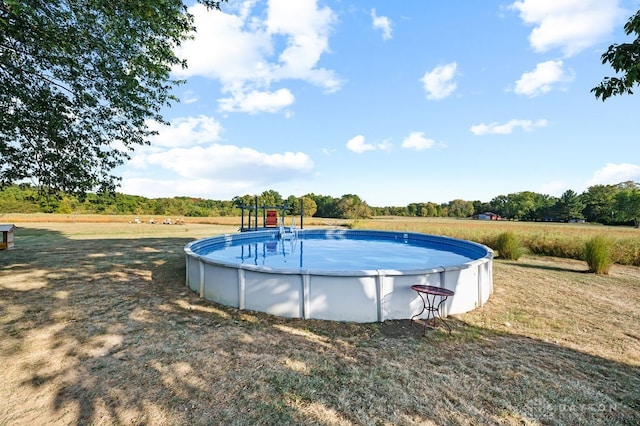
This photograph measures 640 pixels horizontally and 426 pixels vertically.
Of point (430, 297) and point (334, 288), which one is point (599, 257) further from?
point (334, 288)

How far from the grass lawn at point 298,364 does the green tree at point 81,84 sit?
431 centimetres

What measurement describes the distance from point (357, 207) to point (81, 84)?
62845 mm

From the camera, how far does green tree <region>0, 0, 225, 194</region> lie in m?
6.45

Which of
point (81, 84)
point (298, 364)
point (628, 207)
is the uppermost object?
point (81, 84)

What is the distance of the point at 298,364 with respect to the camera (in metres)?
3.64

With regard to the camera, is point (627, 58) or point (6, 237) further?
point (6, 237)

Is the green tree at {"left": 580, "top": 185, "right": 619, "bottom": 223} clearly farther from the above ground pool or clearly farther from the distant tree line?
the above ground pool

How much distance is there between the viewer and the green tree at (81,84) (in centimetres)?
645

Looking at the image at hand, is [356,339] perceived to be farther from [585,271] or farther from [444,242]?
[444,242]

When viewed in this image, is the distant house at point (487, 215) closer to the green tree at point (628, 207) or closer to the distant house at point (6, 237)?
the green tree at point (628, 207)

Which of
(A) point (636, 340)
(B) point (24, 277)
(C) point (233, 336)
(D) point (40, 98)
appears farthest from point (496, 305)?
(D) point (40, 98)

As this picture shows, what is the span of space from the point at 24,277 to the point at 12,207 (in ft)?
174

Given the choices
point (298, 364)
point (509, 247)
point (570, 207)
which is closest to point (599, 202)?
point (570, 207)

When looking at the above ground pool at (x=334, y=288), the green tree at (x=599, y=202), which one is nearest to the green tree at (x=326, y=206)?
the green tree at (x=599, y=202)
